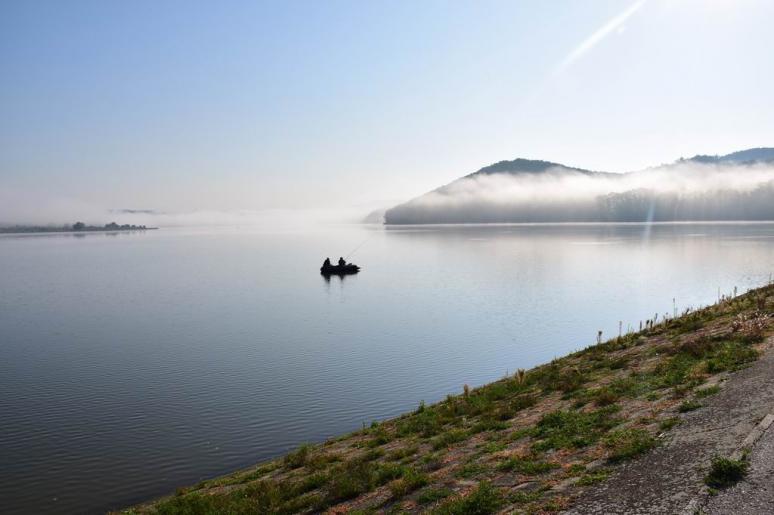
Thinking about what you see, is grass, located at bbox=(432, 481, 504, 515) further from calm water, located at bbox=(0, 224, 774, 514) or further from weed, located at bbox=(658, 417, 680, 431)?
calm water, located at bbox=(0, 224, 774, 514)

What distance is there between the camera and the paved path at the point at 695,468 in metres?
10.1

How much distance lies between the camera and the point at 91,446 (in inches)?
1035

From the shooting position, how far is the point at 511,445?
54.7 feet

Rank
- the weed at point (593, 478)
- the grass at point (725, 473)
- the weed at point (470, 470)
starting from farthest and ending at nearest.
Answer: the weed at point (470, 470) < the weed at point (593, 478) < the grass at point (725, 473)

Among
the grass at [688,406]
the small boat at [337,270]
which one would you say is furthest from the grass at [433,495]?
the small boat at [337,270]

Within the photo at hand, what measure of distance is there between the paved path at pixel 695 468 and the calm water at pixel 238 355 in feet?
60.2

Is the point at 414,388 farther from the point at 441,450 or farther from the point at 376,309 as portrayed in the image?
the point at 376,309

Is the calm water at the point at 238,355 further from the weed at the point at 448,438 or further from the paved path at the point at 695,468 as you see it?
the paved path at the point at 695,468

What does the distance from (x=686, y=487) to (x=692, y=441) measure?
2615mm

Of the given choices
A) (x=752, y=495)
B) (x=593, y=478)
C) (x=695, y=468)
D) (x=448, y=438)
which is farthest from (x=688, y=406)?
(x=448, y=438)

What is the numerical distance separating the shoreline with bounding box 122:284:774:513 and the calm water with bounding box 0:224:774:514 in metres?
5.32

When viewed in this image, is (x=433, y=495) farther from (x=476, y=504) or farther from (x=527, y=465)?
(x=527, y=465)

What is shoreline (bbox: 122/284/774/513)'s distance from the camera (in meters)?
13.2

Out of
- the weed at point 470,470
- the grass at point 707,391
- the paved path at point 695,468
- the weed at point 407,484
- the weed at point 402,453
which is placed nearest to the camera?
the paved path at point 695,468
